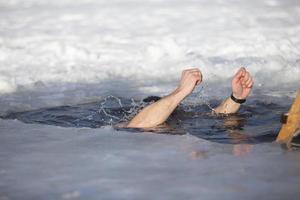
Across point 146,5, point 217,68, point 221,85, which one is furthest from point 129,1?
point 221,85

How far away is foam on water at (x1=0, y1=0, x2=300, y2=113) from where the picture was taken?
605cm

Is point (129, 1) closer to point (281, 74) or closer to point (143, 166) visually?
point (281, 74)

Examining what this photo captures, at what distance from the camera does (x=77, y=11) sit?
399 inches

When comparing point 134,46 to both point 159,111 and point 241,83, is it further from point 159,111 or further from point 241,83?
point 159,111

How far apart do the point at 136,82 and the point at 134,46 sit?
6.04 ft

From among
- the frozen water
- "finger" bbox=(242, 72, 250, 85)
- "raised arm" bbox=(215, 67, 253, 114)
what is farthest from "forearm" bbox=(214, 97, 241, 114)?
the frozen water

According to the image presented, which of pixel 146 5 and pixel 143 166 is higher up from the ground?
pixel 146 5

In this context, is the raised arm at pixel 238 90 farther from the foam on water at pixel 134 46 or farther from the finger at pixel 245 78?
the foam on water at pixel 134 46

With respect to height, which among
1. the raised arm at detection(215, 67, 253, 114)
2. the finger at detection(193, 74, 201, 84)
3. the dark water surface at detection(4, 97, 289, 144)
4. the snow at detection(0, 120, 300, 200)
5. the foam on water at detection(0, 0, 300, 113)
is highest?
the foam on water at detection(0, 0, 300, 113)

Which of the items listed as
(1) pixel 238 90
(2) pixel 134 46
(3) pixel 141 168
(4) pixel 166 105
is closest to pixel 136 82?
(2) pixel 134 46

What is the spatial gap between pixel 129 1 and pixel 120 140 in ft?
25.1

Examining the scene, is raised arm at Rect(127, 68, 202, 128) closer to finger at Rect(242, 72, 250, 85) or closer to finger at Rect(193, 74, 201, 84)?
finger at Rect(193, 74, 201, 84)

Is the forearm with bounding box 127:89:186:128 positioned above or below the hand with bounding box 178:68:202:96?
below

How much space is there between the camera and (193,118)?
15.1ft
